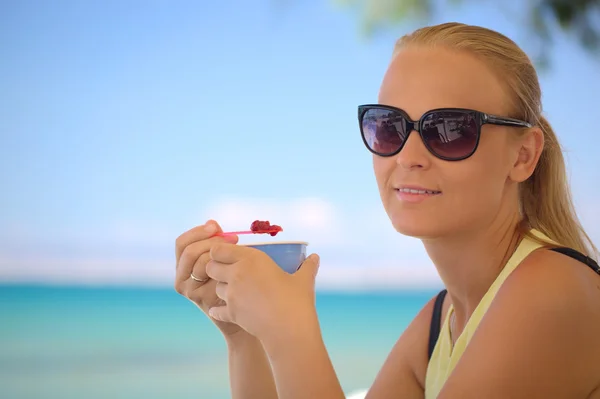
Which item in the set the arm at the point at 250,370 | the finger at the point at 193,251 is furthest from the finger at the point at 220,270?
the arm at the point at 250,370

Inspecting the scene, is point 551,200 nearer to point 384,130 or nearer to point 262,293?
point 384,130

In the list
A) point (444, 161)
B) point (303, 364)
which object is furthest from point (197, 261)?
point (444, 161)

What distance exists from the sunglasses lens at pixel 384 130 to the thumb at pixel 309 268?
0.34 meters

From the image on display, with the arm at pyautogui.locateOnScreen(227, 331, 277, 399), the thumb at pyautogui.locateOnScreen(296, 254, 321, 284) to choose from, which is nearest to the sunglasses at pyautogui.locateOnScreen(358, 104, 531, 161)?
the thumb at pyautogui.locateOnScreen(296, 254, 321, 284)

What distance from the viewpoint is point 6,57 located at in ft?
64.5

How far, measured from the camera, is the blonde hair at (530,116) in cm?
186

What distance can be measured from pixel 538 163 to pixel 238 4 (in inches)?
828

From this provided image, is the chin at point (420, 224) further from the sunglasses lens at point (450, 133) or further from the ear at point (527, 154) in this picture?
the ear at point (527, 154)

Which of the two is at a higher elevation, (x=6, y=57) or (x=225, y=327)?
(x=6, y=57)

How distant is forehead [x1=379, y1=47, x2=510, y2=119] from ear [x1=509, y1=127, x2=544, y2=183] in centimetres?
11

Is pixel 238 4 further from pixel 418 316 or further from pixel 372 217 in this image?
pixel 418 316

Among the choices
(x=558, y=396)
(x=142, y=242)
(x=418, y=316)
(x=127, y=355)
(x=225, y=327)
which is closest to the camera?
(x=558, y=396)

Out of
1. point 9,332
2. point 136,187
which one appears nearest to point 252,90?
point 136,187

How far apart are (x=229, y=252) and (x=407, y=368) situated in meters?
0.90
